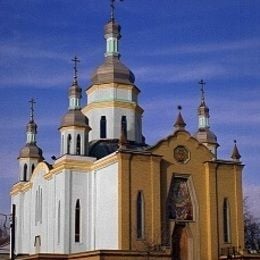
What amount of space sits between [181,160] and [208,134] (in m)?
10.6

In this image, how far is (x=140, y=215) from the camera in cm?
4112

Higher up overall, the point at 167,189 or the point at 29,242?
the point at 167,189

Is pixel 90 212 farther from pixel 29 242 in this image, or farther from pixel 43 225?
pixel 29 242

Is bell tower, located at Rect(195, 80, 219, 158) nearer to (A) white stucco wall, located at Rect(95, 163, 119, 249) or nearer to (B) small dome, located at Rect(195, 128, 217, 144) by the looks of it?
(B) small dome, located at Rect(195, 128, 217, 144)

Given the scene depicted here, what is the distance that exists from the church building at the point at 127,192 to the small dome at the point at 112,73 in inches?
3.4

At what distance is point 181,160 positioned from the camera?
4375 cm

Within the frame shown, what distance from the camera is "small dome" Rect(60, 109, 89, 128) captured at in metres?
45.2

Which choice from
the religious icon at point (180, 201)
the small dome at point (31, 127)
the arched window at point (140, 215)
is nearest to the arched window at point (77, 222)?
the arched window at point (140, 215)

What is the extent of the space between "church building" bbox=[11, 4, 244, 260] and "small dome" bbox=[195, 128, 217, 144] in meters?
6.42

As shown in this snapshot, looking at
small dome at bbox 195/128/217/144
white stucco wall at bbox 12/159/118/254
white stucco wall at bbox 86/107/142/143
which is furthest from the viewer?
small dome at bbox 195/128/217/144

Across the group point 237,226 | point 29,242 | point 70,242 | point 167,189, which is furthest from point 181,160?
point 29,242

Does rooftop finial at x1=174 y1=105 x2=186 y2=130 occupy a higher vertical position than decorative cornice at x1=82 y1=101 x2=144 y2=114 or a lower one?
lower

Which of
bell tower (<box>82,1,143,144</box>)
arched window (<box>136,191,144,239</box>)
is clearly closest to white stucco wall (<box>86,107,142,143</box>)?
bell tower (<box>82,1,143,144</box>)

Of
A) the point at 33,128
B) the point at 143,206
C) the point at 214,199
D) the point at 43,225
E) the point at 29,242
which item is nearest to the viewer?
the point at 143,206
